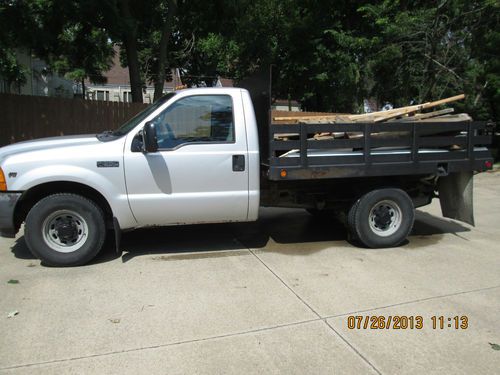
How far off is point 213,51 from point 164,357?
3220 cm

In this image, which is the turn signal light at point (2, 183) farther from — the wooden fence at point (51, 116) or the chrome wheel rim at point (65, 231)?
the wooden fence at point (51, 116)

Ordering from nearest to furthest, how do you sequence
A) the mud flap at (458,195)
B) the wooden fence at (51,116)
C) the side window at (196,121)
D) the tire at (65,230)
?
the tire at (65,230)
the side window at (196,121)
the mud flap at (458,195)
the wooden fence at (51,116)

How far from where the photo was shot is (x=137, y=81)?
17.4m

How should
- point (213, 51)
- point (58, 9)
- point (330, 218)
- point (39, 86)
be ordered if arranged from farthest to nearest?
point (213, 51) < point (39, 86) < point (58, 9) < point (330, 218)

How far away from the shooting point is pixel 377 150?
620 centimetres

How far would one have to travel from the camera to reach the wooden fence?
1152 centimetres

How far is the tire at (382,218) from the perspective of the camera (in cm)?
622

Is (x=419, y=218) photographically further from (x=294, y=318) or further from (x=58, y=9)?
(x=58, y=9)

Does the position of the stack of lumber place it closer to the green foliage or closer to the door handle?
the door handle

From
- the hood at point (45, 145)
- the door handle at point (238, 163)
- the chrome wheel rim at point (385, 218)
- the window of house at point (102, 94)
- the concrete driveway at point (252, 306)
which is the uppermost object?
the window of house at point (102, 94)

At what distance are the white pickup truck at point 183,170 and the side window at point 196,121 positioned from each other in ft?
0.04

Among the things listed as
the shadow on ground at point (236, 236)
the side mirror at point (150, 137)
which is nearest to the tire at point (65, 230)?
the shadow on ground at point (236, 236)

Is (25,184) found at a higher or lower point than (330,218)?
higher

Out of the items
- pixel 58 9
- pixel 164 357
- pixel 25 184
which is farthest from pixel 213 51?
pixel 164 357
